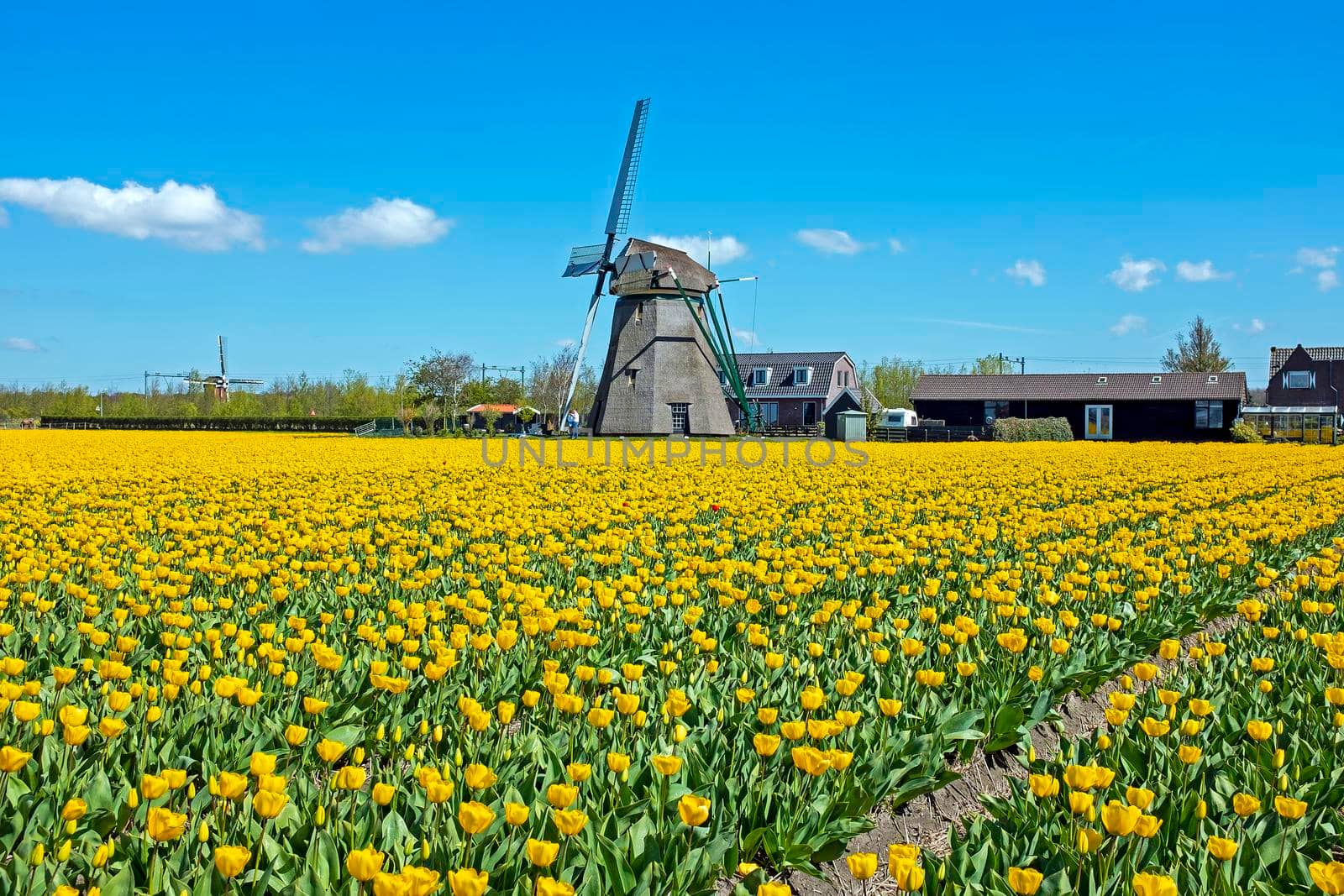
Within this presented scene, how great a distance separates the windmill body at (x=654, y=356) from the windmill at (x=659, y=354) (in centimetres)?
4

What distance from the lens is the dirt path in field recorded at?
3471mm

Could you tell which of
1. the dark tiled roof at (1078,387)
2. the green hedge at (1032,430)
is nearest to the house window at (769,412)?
the dark tiled roof at (1078,387)

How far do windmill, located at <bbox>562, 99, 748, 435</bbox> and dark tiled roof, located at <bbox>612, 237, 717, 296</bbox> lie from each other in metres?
0.04

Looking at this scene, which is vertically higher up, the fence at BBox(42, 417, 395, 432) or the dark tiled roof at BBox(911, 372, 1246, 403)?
the dark tiled roof at BBox(911, 372, 1246, 403)

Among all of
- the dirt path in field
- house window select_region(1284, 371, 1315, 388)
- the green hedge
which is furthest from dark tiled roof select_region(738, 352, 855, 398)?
the dirt path in field

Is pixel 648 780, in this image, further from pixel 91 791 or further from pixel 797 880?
pixel 91 791

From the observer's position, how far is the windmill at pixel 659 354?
1711 inches

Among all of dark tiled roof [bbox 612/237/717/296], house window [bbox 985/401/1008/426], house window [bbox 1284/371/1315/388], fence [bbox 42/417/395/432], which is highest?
dark tiled roof [bbox 612/237/717/296]

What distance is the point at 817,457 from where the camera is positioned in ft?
80.4

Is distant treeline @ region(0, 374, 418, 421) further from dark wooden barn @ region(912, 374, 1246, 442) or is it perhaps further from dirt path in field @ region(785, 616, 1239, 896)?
dirt path in field @ region(785, 616, 1239, 896)

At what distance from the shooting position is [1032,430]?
148 feet

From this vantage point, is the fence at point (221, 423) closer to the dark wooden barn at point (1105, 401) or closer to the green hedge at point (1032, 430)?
the dark wooden barn at point (1105, 401)

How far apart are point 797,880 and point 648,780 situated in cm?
61

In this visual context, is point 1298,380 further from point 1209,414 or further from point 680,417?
point 680,417
